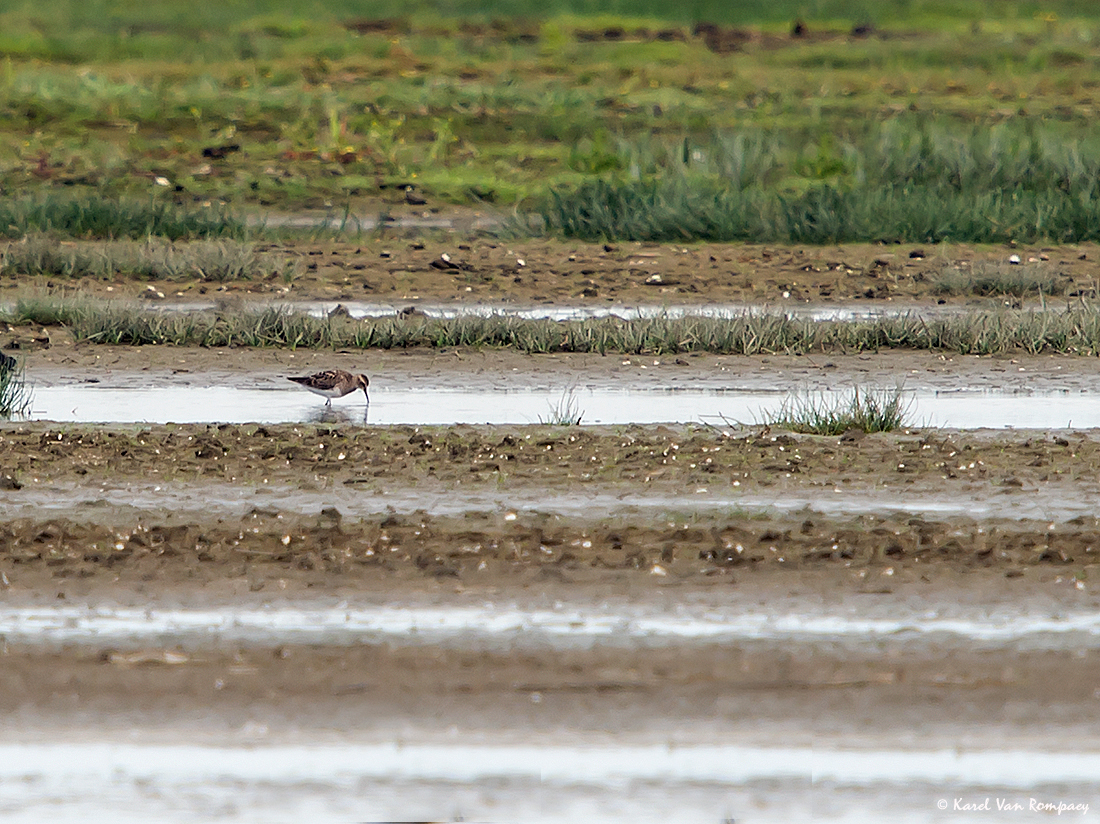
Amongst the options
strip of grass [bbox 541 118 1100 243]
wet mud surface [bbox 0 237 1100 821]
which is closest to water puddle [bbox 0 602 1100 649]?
wet mud surface [bbox 0 237 1100 821]

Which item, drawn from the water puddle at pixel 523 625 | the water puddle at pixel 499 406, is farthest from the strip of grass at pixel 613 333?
the water puddle at pixel 523 625

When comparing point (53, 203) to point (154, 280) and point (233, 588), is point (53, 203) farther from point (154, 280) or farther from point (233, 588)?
point (233, 588)

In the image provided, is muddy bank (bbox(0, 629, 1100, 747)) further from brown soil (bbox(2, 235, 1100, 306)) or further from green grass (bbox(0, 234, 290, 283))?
green grass (bbox(0, 234, 290, 283))

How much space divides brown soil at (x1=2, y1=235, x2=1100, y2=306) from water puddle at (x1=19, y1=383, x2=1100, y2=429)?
542cm

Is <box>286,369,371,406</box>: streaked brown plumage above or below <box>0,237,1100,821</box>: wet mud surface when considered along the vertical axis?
below

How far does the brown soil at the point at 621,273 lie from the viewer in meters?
20.5

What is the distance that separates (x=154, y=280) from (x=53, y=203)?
4053 mm

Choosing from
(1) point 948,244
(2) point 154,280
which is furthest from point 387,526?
(1) point 948,244

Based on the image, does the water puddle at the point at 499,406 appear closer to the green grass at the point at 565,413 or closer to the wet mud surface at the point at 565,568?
the green grass at the point at 565,413

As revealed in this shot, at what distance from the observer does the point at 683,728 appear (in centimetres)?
677

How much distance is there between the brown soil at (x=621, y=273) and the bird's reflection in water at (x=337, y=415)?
6.38 m

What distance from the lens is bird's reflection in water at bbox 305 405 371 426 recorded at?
43.0 feet

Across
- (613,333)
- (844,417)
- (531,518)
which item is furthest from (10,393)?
(613,333)

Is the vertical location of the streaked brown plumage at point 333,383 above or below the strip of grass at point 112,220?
above
